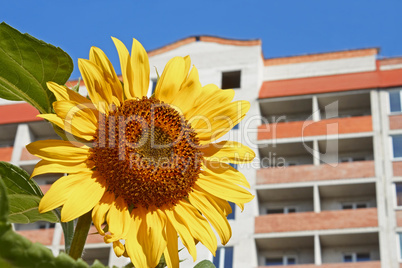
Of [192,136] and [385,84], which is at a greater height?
[385,84]

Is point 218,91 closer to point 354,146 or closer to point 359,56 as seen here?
point 354,146

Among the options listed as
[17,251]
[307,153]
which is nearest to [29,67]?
[17,251]

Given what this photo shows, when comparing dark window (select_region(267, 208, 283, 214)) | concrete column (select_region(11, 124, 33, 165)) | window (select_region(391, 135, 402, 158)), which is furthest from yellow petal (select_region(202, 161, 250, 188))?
concrete column (select_region(11, 124, 33, 165))

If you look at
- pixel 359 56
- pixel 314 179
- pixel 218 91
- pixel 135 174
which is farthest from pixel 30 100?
pixel 359 56

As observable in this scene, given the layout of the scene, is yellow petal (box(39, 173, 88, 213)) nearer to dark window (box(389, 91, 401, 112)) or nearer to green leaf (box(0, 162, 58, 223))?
green leaf (box(0, 162, 58, 223))

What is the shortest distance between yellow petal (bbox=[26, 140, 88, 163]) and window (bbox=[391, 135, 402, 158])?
94.2 feet

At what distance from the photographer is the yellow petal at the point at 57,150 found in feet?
3.19

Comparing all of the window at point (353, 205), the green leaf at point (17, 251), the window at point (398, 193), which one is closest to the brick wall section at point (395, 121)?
the window at point (398, 193)

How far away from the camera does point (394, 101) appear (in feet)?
97.2

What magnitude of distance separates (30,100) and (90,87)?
0.11 m

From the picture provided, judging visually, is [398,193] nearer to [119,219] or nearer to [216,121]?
[216,121]

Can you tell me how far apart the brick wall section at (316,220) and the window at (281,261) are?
6.10 feet

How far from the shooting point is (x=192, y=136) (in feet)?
3.93

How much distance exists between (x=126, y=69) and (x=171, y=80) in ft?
0.31
